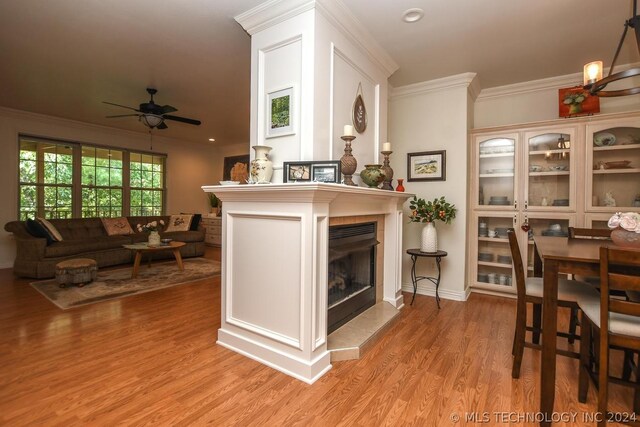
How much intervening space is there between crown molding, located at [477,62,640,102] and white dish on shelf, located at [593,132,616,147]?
26.8 inches

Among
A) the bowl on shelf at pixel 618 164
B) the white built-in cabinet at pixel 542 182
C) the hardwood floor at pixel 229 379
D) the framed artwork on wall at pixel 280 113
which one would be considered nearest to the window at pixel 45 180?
the hardwood floor at pixel 229 379

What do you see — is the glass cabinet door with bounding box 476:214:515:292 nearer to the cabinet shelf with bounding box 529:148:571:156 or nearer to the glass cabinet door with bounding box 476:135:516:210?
the glass cabinet door with bounding box 476:135:516:210

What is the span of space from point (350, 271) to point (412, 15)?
217 centimetres

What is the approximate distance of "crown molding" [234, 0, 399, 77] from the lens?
2207mm

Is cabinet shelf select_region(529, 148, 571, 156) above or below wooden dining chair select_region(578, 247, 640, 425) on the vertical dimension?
above

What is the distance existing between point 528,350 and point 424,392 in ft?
3.62

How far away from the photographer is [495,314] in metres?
3.12

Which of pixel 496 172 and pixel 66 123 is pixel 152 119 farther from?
pixel 496 172

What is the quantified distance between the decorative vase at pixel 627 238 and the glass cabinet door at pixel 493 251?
192 centimetres

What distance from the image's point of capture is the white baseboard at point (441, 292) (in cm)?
361

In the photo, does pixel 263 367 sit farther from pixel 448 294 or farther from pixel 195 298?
pixel 448 294

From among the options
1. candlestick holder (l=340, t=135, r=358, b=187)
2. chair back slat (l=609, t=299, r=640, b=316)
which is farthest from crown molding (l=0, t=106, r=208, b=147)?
chair back slat (l=609, t=299, r=640, b=316)

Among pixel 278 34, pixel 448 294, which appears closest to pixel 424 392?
pixel 448 294

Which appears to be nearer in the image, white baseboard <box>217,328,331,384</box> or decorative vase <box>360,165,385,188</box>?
white baseboard <box>217,328,331,384</box>
